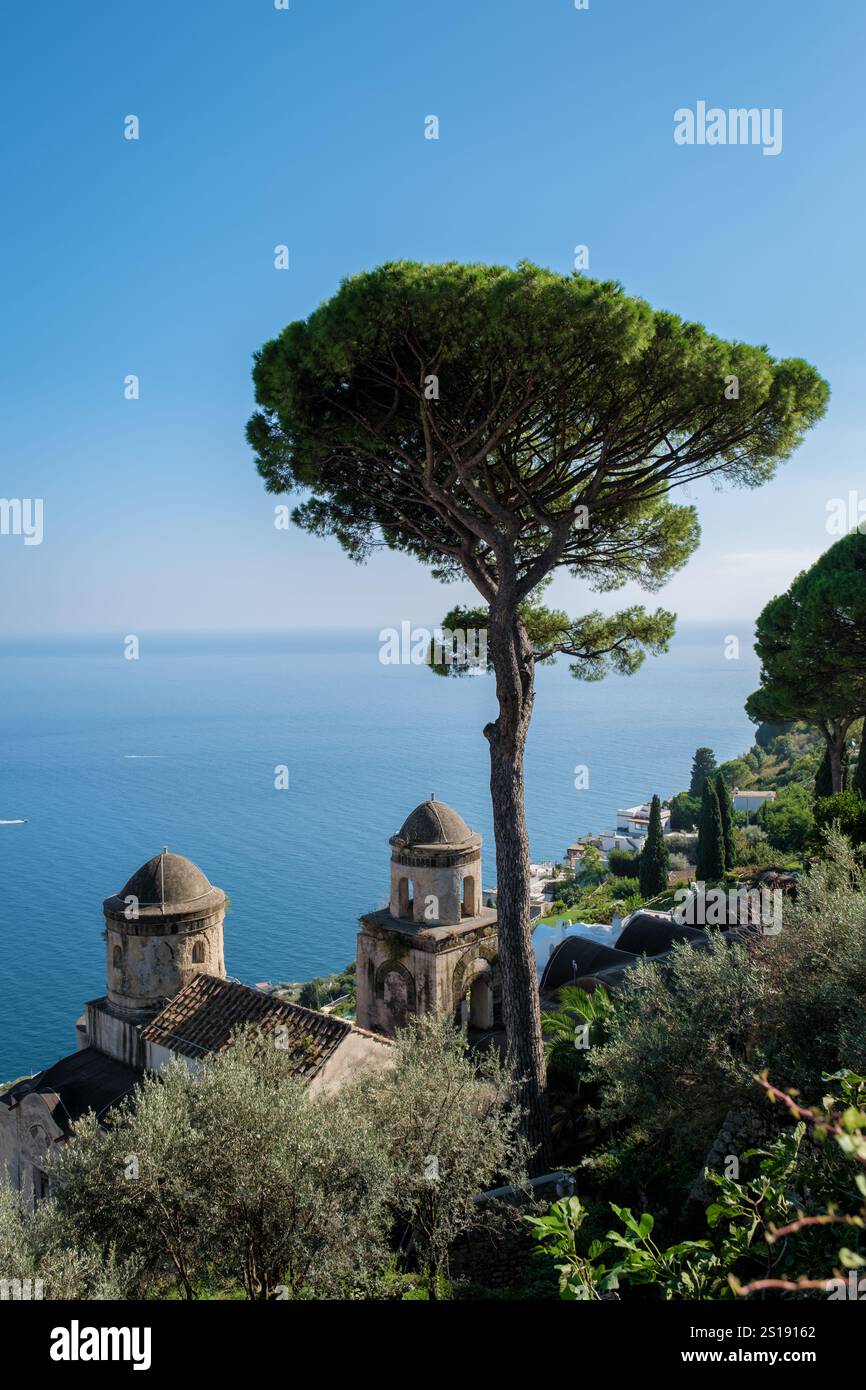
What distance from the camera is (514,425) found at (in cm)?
1133

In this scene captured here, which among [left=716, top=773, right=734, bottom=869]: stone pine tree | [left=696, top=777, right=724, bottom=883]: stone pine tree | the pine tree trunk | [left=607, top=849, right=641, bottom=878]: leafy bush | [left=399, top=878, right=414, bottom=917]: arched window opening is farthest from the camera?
[left=607, top=849, right=641, bottom=878]: leafy bush

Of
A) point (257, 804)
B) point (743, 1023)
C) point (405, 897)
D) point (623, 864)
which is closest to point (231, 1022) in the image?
point (405, 897)

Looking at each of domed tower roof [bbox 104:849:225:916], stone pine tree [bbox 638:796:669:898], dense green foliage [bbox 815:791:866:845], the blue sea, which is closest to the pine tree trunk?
dense green foliage [bbox 815:791:866:845]

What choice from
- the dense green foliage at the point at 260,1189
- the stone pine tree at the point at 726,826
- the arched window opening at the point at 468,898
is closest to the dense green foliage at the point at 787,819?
the stone pine tree at the point at 726,826

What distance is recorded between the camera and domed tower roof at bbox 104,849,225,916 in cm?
1497

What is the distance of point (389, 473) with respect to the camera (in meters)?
11.8

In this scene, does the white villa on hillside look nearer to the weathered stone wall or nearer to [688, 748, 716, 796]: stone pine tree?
[688, 748, 716, 796]: stone pine tree

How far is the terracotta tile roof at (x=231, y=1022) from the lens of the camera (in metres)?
11.7

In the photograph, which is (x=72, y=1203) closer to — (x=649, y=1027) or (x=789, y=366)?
(x=649, y=1027)

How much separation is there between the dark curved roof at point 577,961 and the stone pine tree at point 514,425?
921cm

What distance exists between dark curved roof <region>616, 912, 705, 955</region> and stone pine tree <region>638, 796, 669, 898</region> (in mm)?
15162

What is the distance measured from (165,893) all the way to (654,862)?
2733 centimetres

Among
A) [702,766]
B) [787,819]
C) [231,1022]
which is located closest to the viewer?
[231,1022]

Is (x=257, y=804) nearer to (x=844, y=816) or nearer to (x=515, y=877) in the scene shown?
(x=844, y=816)
